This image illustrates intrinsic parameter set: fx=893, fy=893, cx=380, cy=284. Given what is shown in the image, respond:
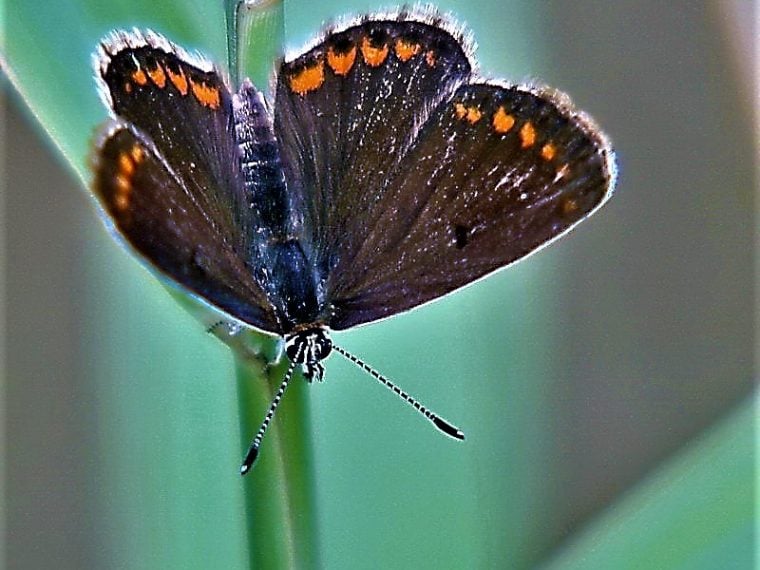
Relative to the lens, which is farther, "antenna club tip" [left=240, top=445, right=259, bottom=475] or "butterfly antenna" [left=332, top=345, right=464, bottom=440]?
"butterfly antenna" [left=332, top=345, right=464, bottom=440]

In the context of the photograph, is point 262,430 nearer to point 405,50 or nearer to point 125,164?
point 125,164

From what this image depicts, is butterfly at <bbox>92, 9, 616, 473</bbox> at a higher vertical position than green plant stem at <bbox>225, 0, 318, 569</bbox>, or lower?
higher

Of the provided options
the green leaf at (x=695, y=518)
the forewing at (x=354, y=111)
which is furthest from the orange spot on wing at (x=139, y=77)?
the green leaf at (x=695, y=518)

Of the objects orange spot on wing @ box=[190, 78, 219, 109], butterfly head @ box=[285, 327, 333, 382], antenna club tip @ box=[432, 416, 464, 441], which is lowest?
antenna club tip @ box=[432, 416, 464, 441]

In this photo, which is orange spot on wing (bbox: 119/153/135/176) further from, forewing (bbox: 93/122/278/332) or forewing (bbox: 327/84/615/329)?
forewing (bbox: 327/84/615/329)

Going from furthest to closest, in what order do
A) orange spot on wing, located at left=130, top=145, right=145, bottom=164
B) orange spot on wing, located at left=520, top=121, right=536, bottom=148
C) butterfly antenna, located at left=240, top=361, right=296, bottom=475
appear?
orange spot on wing, located at left=520, top=121, right=536, bottom=148 < orange spot on wing, located at left=130, top=145, right=145, bottom=164 < butterfly antenna, located at left=240, top=361, right=296, bottom=475

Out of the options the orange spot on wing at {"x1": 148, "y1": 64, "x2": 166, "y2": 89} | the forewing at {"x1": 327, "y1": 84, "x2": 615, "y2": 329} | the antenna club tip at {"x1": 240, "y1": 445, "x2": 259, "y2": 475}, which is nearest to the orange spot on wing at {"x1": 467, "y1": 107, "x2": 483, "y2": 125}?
A: the forewing at {"x1": 327, "y1": 84, "x2": 615, "y2": 329}

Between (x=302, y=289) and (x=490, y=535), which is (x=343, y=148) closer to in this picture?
(x=302, y=289)
